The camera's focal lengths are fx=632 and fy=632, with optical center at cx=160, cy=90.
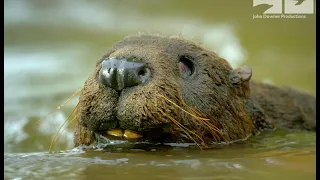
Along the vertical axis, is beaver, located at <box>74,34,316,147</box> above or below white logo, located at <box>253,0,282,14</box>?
below

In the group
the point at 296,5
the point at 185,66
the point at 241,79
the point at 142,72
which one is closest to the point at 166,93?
the point at 142,72

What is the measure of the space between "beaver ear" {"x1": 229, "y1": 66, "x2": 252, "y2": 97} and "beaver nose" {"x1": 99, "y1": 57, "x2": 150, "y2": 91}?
55.3 inches

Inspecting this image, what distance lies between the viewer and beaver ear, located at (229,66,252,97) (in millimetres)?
6883

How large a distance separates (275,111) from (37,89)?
652 centimetres

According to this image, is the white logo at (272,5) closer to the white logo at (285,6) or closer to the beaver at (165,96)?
the white logo at (285,6)

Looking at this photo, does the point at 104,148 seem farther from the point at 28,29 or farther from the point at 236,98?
the point at 28,29

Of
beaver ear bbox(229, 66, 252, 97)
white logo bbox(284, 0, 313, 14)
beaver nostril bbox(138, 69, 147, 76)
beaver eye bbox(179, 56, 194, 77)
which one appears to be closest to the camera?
beaver nostril bbox(138, 69, 147, 76)

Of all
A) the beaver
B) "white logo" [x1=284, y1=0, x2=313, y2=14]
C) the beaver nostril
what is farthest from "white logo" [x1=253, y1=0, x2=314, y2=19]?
the beaver nostril

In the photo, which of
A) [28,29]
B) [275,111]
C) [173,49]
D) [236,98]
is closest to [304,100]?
[275,111]

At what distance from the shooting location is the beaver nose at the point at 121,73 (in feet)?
18.6

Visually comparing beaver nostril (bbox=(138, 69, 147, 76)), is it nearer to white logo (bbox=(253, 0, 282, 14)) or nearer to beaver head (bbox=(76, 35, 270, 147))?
beaver head (bbox=(76, 35, 270, 147))

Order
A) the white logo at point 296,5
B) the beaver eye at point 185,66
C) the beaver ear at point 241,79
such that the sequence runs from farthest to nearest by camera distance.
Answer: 1. the white logo at point 296,5
2. the beaver ear at point 241,79
3. the beaver eye at point 185,66

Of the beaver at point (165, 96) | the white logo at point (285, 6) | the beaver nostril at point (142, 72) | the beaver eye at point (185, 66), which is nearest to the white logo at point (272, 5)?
the white logo at point (285, 6)

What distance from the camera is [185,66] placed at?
21.6 feet
